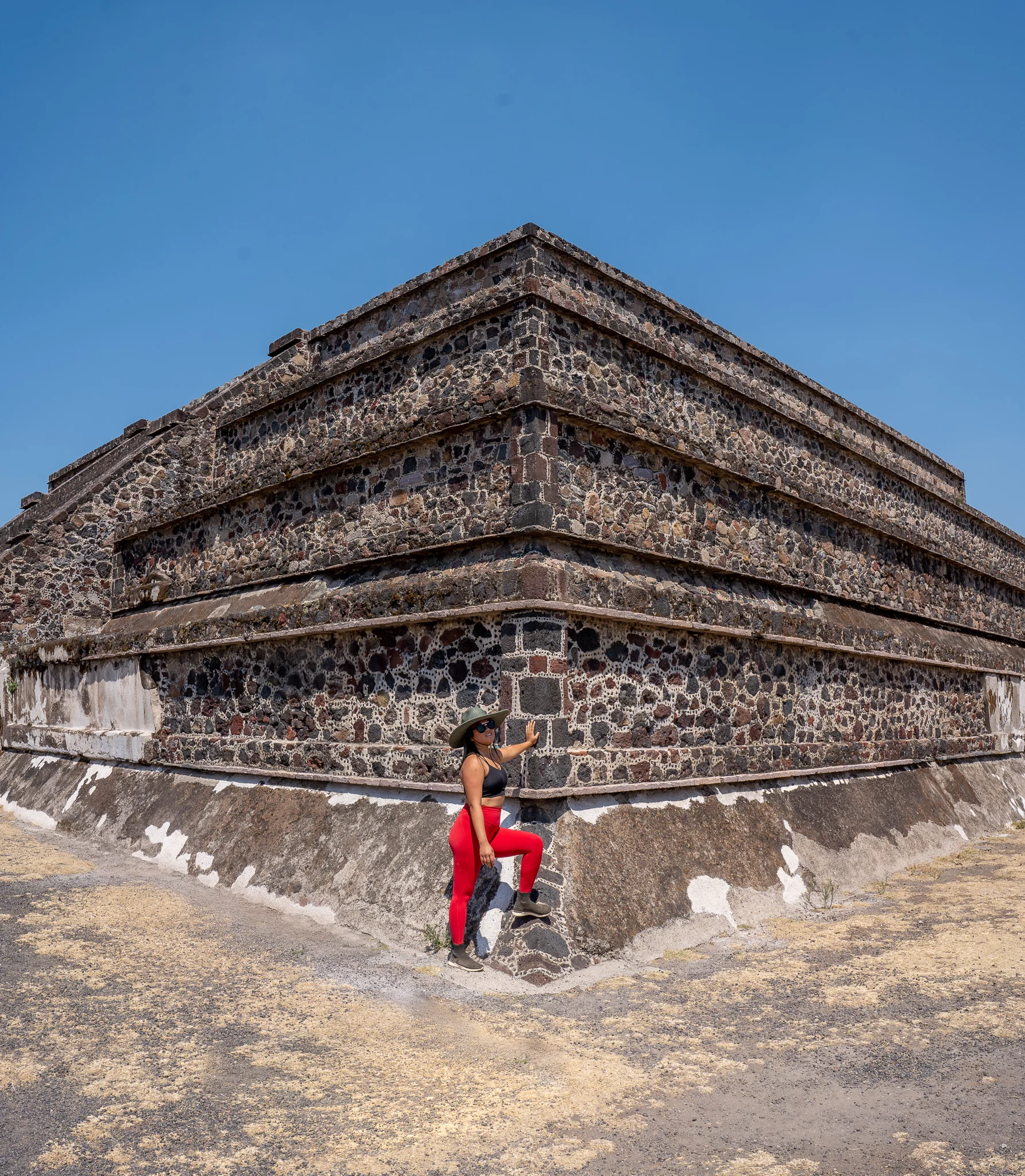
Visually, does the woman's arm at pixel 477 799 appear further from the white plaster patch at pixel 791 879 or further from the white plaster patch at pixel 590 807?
the white plaster patch at pixel 791 879

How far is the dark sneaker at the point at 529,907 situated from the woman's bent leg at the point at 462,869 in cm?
37

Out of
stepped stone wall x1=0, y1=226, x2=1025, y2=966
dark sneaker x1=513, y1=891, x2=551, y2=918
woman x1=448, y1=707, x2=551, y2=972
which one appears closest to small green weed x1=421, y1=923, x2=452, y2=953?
woman x1=448, y1=707, x2=551, y2=972

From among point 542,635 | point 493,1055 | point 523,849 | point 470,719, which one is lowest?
point 493,1055

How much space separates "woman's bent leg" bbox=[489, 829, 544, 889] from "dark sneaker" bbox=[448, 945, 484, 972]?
551 millimetres

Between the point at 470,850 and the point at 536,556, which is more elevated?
the point at 536,556

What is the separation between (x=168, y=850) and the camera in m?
9.62

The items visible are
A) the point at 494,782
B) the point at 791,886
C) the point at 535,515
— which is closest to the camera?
the point at 494,782

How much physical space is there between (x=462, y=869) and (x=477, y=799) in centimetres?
51

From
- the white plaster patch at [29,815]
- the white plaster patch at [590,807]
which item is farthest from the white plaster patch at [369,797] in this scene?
the white plaster patch at [29,815]

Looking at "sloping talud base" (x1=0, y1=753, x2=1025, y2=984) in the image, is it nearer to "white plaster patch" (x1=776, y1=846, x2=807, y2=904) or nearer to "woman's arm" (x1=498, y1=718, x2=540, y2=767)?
Result: "white plaster patch" (x1=776, y1=846, x2=807, y2=904)

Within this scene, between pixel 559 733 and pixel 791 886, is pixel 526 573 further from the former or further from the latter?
pixel 791 886

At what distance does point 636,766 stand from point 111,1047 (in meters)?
4.47

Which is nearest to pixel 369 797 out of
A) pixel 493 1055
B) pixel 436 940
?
pixel 436 940

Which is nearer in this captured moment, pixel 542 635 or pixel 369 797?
pixel 542 635
